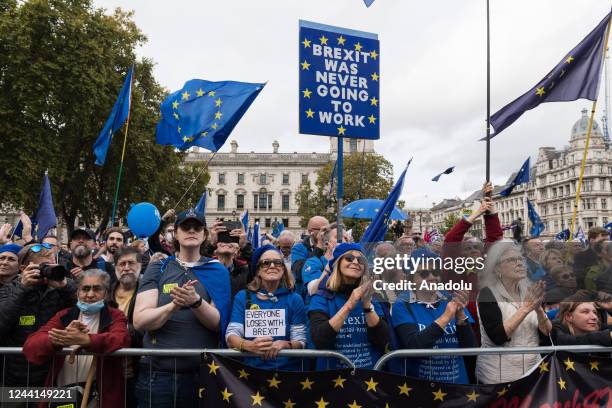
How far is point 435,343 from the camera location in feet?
11.5

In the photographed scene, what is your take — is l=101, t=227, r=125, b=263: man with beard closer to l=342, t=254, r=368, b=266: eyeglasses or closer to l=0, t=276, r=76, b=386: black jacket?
l=0, t=276, r=76, b=386: black jacket

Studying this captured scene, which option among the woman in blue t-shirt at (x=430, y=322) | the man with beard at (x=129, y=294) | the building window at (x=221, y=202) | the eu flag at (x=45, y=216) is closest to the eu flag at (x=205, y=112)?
the eu flag at (x=45, y=216)

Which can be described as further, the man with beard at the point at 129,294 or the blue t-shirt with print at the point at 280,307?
the man with beard at the point at 129,294

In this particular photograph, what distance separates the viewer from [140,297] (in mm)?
3506

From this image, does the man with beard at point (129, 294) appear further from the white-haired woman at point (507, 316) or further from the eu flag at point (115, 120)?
the eu flag at point (115, 120)

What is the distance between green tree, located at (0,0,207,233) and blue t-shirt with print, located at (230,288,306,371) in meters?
19.2

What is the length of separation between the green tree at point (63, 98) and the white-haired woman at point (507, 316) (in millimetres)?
20099

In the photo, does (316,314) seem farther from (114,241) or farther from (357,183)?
(357,183)

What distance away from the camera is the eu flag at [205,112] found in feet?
24.9

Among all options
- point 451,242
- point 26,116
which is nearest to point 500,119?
point 451,242

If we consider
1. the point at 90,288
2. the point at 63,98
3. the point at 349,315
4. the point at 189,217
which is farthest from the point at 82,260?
the point at 63,98

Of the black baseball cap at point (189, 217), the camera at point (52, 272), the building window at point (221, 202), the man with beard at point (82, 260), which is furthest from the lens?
the building window at point (221, 202)

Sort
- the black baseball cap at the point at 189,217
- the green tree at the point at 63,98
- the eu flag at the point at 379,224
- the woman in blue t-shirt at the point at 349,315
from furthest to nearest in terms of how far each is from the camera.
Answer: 1. the green tree at the point at 63,98
2. the eu flag at the point at 379,224
3. the black baseball cap at the point at 189,217
4. the woman in blue t-shirt at the point at 349,315

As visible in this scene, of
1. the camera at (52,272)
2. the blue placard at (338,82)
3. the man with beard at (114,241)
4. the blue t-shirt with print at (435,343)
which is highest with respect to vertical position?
the blue placard at (338,82)
